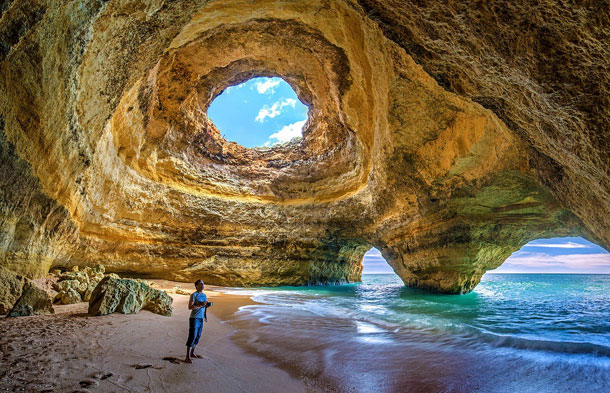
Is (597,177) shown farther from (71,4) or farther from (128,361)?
(71,4)

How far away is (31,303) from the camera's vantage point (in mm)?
3732

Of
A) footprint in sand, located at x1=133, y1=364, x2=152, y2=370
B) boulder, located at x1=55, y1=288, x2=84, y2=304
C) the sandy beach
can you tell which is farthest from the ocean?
boulder, located at x1=55, y1=288, x2=84, y2=304

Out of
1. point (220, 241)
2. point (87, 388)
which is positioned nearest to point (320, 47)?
point (220, 241)

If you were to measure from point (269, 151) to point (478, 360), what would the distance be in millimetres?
13169

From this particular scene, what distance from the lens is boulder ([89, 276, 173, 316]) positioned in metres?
4.12

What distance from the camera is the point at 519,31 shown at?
9.52 ft

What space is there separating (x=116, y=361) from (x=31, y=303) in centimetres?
234

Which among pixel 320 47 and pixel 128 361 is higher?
pixel 320 47

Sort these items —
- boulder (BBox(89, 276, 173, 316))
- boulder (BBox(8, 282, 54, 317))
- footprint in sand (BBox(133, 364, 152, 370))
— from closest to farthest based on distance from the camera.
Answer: footprint in sand (BBox(133, 364, 152, 370)), boulder (BBox(8, 282, 54, 317)), boulder (BBox(89, 276, 173, 316))

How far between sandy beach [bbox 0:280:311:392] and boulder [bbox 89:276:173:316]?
1.07ft

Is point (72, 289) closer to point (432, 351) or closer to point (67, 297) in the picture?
point (67, 297)

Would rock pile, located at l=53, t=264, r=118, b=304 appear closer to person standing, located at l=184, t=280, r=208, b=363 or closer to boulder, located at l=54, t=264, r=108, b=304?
boulder, located at l=54, t=264, r=108, b=304

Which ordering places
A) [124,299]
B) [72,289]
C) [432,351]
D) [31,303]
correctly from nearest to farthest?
[432,351] < [31,303] < [124,299] < [72,289]

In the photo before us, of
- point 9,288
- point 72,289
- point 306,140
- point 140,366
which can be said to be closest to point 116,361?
point 140,366
